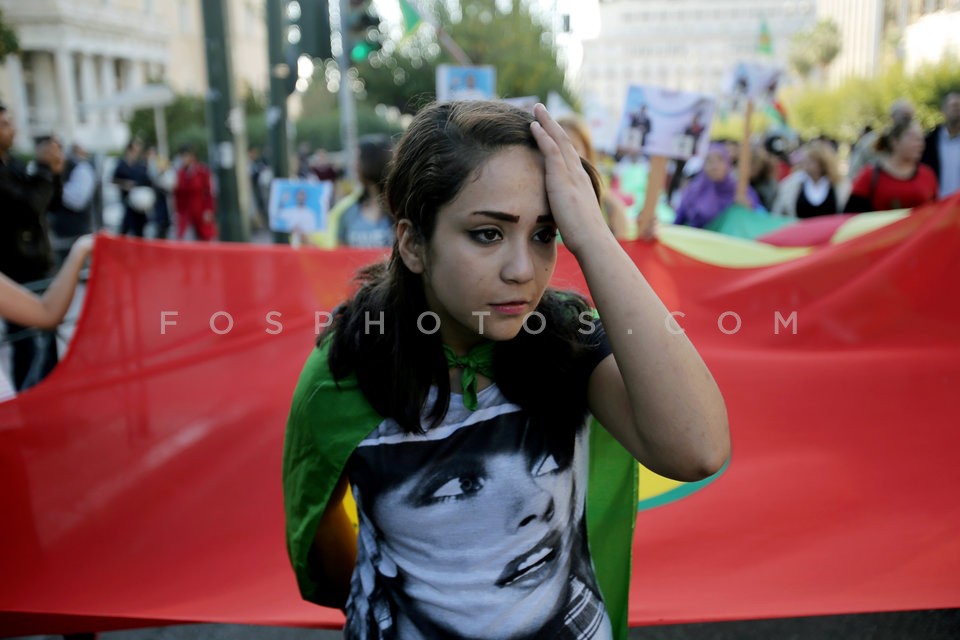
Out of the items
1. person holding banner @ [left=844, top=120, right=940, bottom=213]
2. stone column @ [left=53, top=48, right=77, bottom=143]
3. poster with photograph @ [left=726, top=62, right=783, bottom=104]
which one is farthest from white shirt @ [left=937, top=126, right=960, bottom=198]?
stone column @ [left=53, top=48, right=77, bottom=143]

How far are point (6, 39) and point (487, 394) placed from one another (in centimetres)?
751

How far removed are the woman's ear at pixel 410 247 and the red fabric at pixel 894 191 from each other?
19.3ft

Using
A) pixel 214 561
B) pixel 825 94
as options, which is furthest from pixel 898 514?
pixel 825 94

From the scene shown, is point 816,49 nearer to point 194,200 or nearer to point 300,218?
point 194,200

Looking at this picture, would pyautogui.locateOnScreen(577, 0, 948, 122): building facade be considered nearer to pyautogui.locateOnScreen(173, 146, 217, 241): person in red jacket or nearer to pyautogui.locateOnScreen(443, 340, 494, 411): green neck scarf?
pyautogui.locateOnScreen(173, 146, 217, 241): person in red jacket

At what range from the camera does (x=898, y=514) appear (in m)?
2.54

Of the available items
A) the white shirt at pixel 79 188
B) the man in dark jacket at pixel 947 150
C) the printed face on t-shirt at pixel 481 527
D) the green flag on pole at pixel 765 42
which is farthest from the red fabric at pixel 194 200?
the printed face on t-shirt at pixel 481 527

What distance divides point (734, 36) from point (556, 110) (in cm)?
14255

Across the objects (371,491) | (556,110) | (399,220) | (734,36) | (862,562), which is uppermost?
(734,36)

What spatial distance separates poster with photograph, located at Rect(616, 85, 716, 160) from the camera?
4879 millimetres

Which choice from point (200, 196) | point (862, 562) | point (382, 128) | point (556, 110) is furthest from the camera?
point (382, 128)

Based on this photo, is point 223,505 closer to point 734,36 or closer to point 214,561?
point 214,561

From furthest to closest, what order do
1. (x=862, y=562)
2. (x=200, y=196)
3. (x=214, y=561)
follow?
(x=200, y=196)
(x=214, y=561)
(x=862, y=562)

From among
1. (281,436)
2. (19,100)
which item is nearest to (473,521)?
(281,436)
